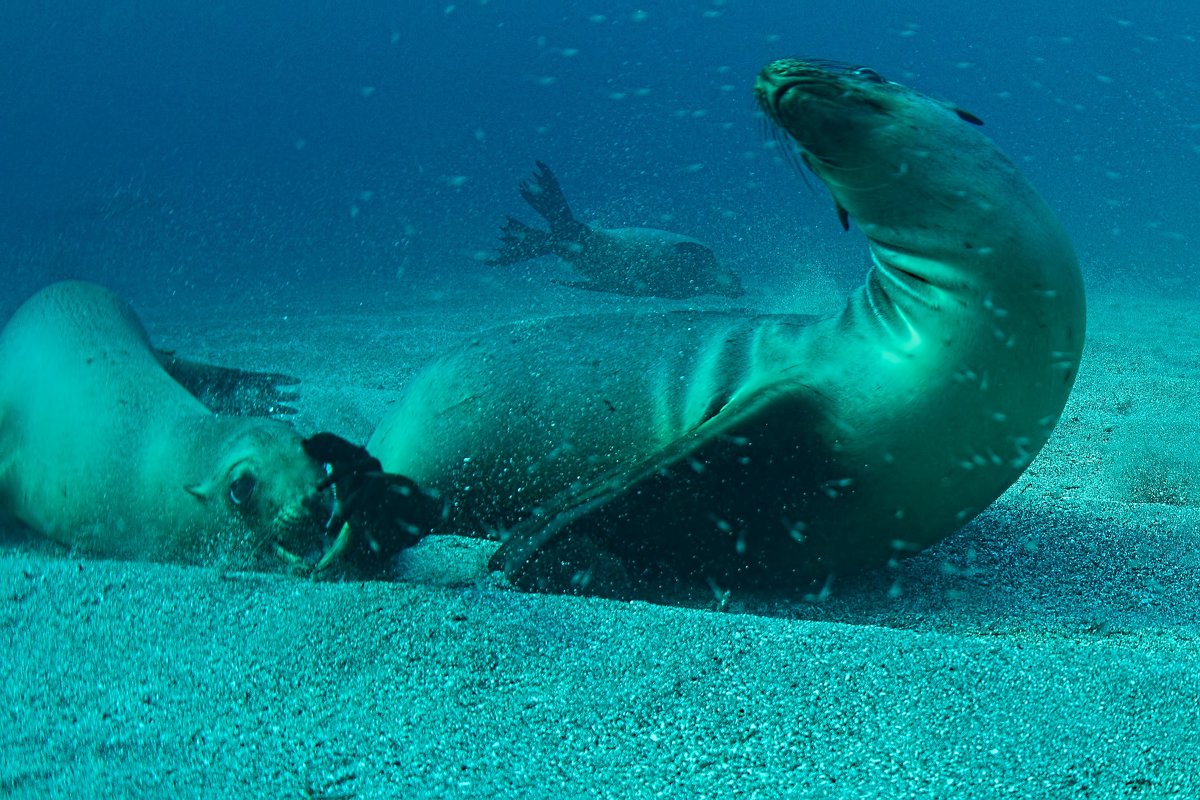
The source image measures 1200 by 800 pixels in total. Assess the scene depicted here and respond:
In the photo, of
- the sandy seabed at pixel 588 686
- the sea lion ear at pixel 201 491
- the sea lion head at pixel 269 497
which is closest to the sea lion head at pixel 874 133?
the sandy seabed at pixel 588 686

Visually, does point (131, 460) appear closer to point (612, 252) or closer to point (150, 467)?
point (150, 467)

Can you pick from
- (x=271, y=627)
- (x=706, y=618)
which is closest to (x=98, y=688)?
(x=271, y=627)

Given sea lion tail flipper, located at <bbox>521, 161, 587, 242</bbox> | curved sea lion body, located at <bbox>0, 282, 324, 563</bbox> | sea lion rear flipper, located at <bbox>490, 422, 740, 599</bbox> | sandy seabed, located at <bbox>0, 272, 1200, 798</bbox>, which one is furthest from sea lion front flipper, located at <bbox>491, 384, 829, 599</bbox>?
sea lion tail flipper, located at <bbox>521, 161, 587, 242</bbox>

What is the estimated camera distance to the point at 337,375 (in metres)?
6.18

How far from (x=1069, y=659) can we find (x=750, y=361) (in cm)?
106

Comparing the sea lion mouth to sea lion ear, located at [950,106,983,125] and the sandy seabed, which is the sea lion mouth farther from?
the sandy seabed

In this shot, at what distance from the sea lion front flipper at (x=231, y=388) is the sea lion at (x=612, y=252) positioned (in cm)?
622

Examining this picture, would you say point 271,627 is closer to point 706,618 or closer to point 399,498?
point 399,498

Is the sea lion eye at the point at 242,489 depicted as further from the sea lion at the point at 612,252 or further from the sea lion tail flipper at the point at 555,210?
the sea lion tail flipper at the point at 555,210

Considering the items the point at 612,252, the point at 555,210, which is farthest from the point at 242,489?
the point at 555,210

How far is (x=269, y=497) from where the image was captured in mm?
2146

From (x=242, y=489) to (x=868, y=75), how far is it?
1.82 m

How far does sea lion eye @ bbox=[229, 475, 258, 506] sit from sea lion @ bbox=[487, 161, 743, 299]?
8564 mm

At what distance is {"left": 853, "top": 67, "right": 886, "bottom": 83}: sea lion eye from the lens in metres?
1.99
